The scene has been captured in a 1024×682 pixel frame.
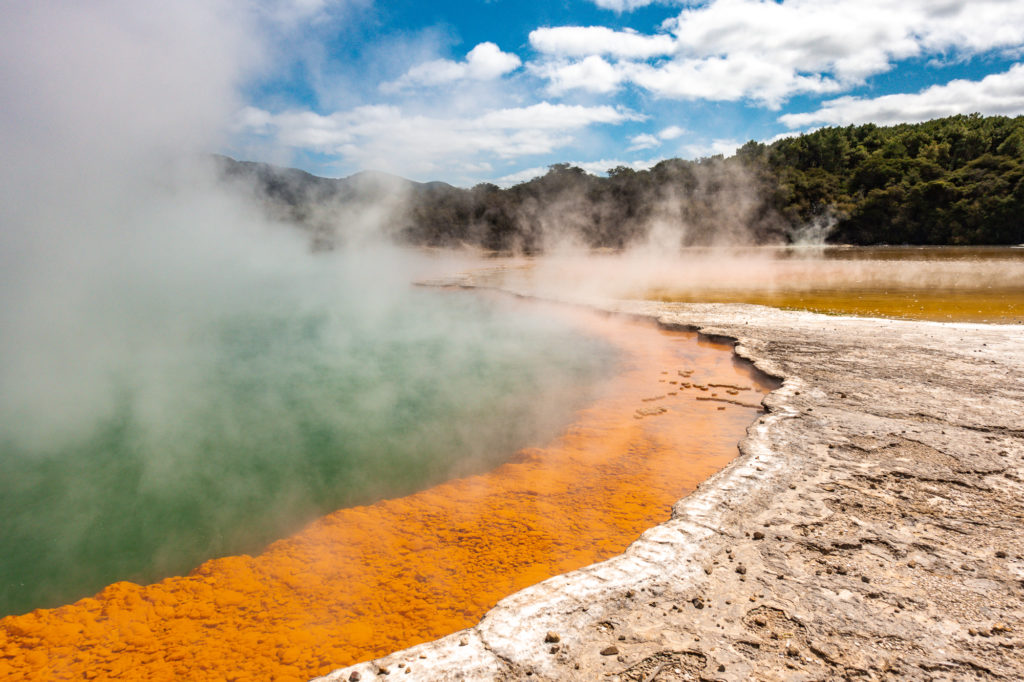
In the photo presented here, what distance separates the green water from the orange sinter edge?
0.28m

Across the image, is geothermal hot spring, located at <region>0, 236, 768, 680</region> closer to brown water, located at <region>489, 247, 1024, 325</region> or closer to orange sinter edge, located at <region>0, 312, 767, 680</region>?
orange sinter edge, located at <region>0, 312, 767, 680</region>

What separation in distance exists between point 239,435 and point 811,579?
15.3 feet

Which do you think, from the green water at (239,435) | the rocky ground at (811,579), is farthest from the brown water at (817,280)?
the rocky ground at (811,579)

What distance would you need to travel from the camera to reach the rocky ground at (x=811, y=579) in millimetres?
1872

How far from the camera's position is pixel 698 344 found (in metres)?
7.50

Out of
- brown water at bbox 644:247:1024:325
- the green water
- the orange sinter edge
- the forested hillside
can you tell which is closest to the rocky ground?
the orange sinter edge

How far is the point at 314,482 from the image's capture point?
4035 millimetres

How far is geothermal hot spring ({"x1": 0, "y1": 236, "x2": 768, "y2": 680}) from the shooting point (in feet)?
8.28

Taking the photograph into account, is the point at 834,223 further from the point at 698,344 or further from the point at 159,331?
the point at 159,331

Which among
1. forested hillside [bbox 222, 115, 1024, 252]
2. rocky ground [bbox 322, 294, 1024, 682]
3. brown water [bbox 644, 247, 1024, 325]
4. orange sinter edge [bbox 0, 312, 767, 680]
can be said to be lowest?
orange sinter edge [bbox 0, 312, 767, 680]

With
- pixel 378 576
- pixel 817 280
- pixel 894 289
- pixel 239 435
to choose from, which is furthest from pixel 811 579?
pixel 817 280

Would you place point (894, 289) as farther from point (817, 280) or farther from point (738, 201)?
point (738, 201)

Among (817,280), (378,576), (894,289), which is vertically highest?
(817,280)

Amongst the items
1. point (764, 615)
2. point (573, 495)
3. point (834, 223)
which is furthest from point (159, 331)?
point (834, 223)
